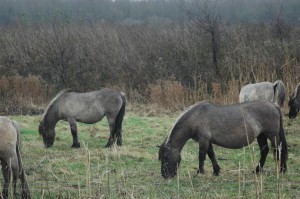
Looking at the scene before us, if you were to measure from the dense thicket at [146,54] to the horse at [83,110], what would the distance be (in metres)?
9.25

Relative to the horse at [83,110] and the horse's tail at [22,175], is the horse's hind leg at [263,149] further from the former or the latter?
the horse at [83,110]

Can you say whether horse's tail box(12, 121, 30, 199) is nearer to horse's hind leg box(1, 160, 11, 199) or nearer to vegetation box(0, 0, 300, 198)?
horse's hind leg box(1, 160, 11, 199)

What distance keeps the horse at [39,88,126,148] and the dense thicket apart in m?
9.25

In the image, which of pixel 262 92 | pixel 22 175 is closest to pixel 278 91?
pixel 262 92

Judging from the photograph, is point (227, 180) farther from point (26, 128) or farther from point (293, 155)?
point (26, 128)

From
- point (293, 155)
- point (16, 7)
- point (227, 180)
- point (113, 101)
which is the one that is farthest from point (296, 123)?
point (16, 7)

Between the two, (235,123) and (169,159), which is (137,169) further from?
(235,123)

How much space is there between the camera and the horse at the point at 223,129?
864 cm

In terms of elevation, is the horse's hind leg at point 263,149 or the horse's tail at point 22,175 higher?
the horse's tail at point 22,175

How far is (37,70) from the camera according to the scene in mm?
29141

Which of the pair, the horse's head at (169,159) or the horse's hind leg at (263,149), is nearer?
the horse's head at (169,159)

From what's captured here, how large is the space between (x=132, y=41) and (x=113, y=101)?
18.7 metres

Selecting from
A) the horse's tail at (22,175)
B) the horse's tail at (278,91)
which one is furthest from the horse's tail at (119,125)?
the horse's tail at (22,175)

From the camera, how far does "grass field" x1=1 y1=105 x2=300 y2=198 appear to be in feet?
22.2
